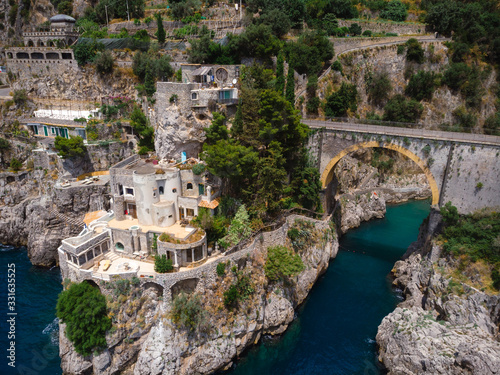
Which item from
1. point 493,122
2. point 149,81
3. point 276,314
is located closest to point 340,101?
point 493,122

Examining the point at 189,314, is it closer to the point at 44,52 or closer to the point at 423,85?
the point at 44,52

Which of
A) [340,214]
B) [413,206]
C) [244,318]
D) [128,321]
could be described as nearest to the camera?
[128,321]

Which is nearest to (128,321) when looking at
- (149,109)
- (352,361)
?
(352,361)

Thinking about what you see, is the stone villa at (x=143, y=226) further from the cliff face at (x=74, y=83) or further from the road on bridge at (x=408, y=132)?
the cliff face at (x=74, y=83)

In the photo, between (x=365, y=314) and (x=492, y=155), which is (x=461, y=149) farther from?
(x=365, y=314)

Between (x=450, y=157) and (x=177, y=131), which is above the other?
(x=177, y=131)

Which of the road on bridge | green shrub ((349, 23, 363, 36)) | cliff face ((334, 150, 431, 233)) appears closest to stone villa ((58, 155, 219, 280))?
the road on bridge
